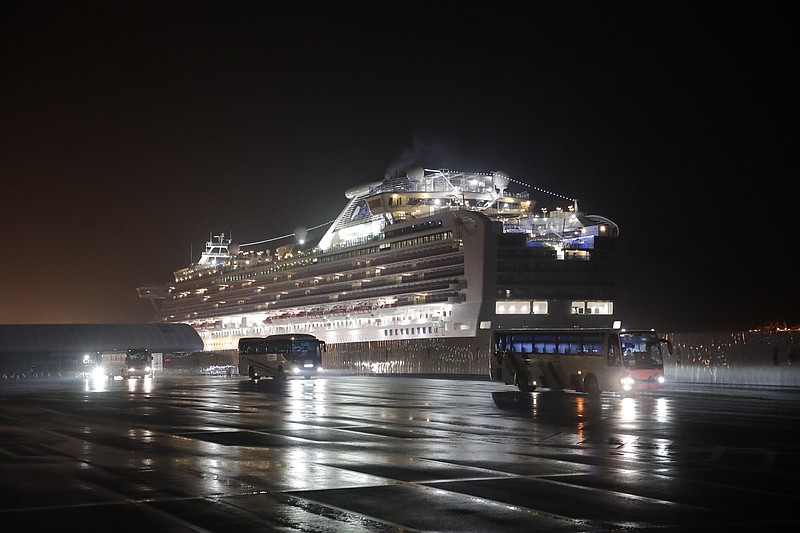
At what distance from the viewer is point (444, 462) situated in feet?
49.4

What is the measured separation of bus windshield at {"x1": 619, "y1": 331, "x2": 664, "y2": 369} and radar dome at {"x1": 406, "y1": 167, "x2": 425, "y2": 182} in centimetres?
5958

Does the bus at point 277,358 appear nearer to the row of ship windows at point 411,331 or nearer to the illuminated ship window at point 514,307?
the illuminated ship window at point 514,307

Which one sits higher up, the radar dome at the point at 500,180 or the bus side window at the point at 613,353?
the radar dome at the point at 500,180

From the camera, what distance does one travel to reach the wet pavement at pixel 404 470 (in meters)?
10.3

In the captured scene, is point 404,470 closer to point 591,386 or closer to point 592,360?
point 592,360

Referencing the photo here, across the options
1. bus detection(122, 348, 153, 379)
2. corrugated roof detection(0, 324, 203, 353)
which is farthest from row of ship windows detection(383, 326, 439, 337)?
bus detection(122, 348, 153, 379)

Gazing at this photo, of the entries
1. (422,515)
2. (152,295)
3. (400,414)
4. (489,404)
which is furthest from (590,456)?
(152,295)

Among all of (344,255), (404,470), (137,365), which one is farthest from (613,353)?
(344,255)

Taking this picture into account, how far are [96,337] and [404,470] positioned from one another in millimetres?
88953

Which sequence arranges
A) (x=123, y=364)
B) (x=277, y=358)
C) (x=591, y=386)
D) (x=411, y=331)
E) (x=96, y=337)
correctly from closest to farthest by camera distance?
(x=591, y=386) → (x=277, y=358) → (x=123, y=364) → (x=411, y=331) → (x=96, y=337)

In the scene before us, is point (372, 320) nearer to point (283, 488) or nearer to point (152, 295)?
point (152, 295)

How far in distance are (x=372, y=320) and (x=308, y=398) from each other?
60.9m

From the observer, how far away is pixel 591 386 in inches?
1382

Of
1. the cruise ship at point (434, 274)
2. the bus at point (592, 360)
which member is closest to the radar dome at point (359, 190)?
the cruise ship at point (434, 274)
